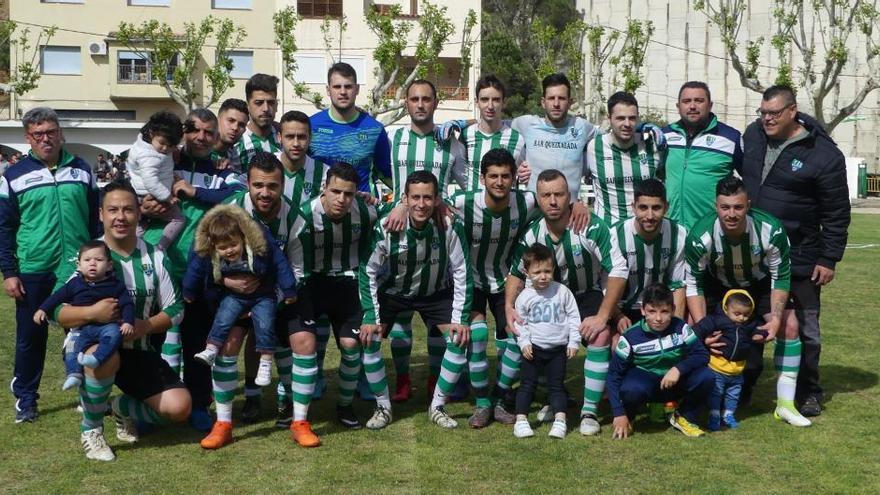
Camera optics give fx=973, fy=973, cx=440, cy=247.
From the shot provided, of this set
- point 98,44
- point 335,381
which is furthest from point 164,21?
point 335,381

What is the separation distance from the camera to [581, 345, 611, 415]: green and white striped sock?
19.9 feet

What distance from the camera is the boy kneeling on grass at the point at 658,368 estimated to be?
588cm

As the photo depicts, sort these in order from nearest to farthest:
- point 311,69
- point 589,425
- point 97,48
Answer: point 589,425 → point 311,69 → point 97,48

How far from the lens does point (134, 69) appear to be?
135ft

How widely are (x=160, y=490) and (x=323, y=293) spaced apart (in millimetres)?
1813

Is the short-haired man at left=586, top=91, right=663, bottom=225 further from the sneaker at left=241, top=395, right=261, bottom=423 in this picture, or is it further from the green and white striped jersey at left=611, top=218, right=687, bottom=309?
the sneaker at left=241, top=395, right=261, bottom=423

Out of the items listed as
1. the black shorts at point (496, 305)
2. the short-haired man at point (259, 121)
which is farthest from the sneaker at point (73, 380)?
the black shorts at point (496, 305)

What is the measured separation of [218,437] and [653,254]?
115 inches

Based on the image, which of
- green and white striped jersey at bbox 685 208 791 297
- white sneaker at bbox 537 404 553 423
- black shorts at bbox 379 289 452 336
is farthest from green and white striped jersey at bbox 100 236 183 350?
green and white striped jersey at bbox 685 208 791 297

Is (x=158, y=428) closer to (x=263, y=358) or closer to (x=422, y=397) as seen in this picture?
(x=263, y=358)

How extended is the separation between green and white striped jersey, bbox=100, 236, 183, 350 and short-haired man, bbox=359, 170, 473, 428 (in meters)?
1.17

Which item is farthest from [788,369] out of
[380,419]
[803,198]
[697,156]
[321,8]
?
[321,8]

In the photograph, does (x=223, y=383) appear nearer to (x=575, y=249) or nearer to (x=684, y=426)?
(x=575, y=249)

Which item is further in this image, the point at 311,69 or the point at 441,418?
the point at 311,69
